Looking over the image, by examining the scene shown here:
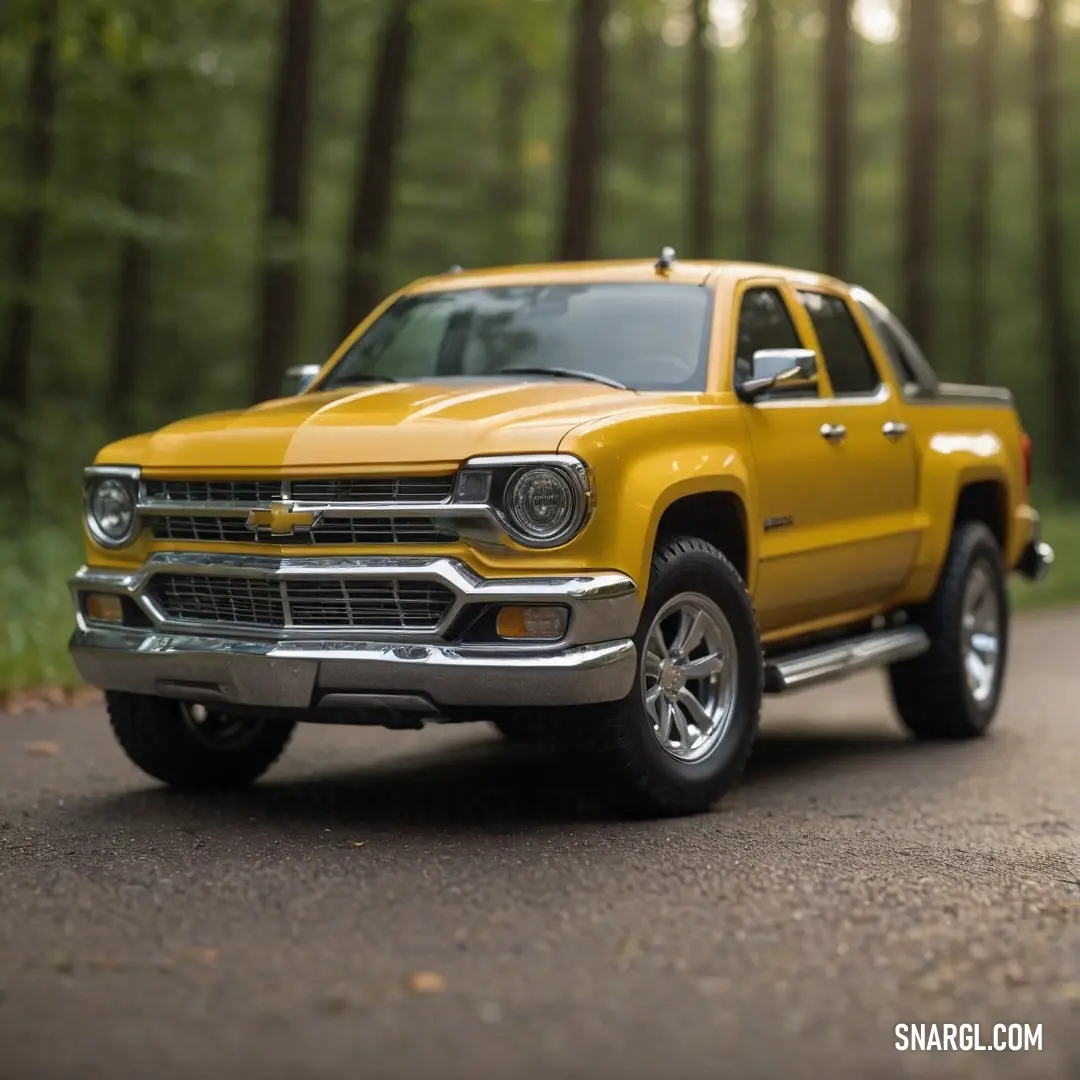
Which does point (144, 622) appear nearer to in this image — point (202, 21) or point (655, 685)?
point (655, 685)

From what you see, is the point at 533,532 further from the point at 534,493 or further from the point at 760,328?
the point at 760,328

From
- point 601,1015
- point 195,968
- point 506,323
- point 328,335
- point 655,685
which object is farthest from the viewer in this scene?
point 328,335

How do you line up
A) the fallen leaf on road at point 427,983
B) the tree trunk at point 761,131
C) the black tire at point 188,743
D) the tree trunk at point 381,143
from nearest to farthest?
the fallen leaf on road at point 427,983 < the black tire at point 188,743 < the tree trunk at point 381,143 < the tree trunk at point 761,131

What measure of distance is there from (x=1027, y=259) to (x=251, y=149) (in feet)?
61.3

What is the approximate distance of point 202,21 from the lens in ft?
78.0

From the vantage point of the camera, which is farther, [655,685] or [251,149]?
[251,149]

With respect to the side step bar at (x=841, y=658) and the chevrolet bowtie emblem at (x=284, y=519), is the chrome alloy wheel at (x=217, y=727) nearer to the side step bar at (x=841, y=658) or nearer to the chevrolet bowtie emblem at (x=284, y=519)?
the chevrolet bowtie emblem at (x=284, y=519)

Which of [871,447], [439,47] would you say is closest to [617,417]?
[871,447]

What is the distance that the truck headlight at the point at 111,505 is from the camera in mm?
6945

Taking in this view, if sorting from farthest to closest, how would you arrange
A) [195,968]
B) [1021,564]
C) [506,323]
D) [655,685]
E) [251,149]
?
[251,149] < [1021,564] < [506,323] < [655,685] < [195,968]

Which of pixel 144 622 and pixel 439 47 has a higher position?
pixel 439 47

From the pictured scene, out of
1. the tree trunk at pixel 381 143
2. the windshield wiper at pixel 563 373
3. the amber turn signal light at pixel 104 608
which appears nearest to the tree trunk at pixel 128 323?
the tree trunk at pixel 381 143

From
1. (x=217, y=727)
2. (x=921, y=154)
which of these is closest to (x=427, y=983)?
(x=217, y=727)

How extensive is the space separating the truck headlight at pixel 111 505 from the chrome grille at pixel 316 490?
6.5 inches
